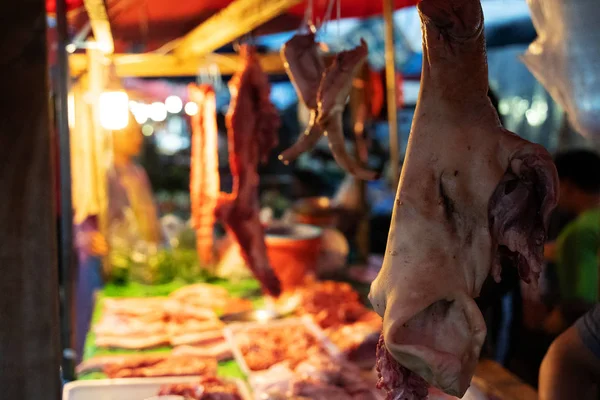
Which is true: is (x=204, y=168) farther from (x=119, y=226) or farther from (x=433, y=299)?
(x=433, y=299)

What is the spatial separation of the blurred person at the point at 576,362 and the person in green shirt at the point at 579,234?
2.14m

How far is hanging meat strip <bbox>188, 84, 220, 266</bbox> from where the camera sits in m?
4.11

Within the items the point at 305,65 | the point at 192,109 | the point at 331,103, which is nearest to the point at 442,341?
the point at 331,103

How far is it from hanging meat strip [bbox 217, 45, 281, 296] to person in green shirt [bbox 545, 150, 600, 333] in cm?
240

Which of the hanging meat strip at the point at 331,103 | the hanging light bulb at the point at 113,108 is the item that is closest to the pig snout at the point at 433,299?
the hanging meat strip at the point at 331,103

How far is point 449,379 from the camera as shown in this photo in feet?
3.44

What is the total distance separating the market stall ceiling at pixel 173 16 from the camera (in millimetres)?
4789

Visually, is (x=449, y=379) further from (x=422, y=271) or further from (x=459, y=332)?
(x=422, y=271)

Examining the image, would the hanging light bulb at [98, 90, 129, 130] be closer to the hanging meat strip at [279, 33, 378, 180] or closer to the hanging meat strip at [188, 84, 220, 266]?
the hanging meat strip at [188, 84, 220, 266]

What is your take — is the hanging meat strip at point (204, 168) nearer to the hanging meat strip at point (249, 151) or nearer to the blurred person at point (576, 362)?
the hanging meat strip at point (249, 151)

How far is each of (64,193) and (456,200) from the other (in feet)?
7.53

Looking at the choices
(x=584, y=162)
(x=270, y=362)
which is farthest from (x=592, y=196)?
(x=270, y=362)

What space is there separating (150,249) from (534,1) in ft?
11.8

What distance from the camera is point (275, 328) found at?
3205 millimetres
